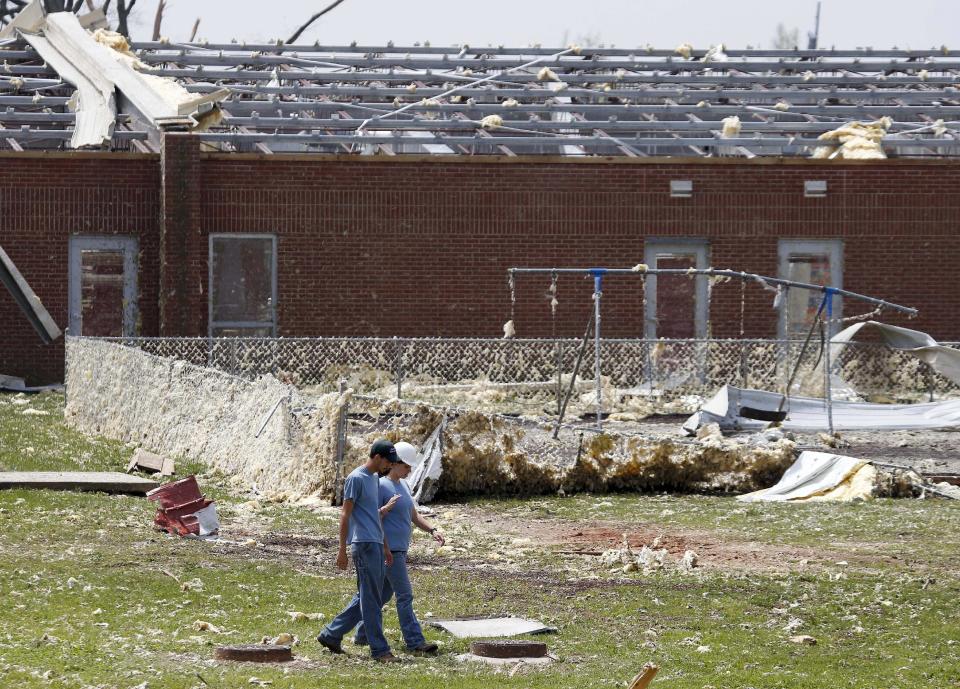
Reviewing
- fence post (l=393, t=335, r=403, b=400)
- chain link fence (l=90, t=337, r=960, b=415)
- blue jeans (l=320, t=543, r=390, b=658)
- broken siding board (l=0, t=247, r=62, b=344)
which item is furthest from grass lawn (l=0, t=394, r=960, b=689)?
chain link fence (l=90, t=337, r=960, b=415)

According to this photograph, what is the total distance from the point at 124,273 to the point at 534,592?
18.0 metres

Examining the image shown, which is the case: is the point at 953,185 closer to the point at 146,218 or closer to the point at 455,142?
the point at 455,142

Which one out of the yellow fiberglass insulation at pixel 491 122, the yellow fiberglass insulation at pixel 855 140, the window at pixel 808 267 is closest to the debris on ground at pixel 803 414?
the window at pixel 808 267

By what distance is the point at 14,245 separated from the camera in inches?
1082

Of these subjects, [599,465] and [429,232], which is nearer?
[599,465]

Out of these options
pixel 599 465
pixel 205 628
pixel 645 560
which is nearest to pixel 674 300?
pixel 599 465

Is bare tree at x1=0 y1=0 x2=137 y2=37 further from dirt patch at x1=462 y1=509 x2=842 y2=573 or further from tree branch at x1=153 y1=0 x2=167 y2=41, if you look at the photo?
dirt patch at x1=462 y1=509 x2=842 y2=573

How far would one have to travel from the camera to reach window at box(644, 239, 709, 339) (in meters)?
28.4

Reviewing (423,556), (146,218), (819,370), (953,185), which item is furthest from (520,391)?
(423,556)

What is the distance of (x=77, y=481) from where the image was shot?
1579 cm

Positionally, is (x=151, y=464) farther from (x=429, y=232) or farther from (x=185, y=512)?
(x=429, y=232)

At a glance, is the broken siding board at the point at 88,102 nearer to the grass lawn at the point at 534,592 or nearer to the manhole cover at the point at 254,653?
the grass lawn at the point at 534,592

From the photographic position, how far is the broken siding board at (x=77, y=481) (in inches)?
615

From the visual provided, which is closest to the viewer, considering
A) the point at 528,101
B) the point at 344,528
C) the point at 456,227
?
the point at 344,528
